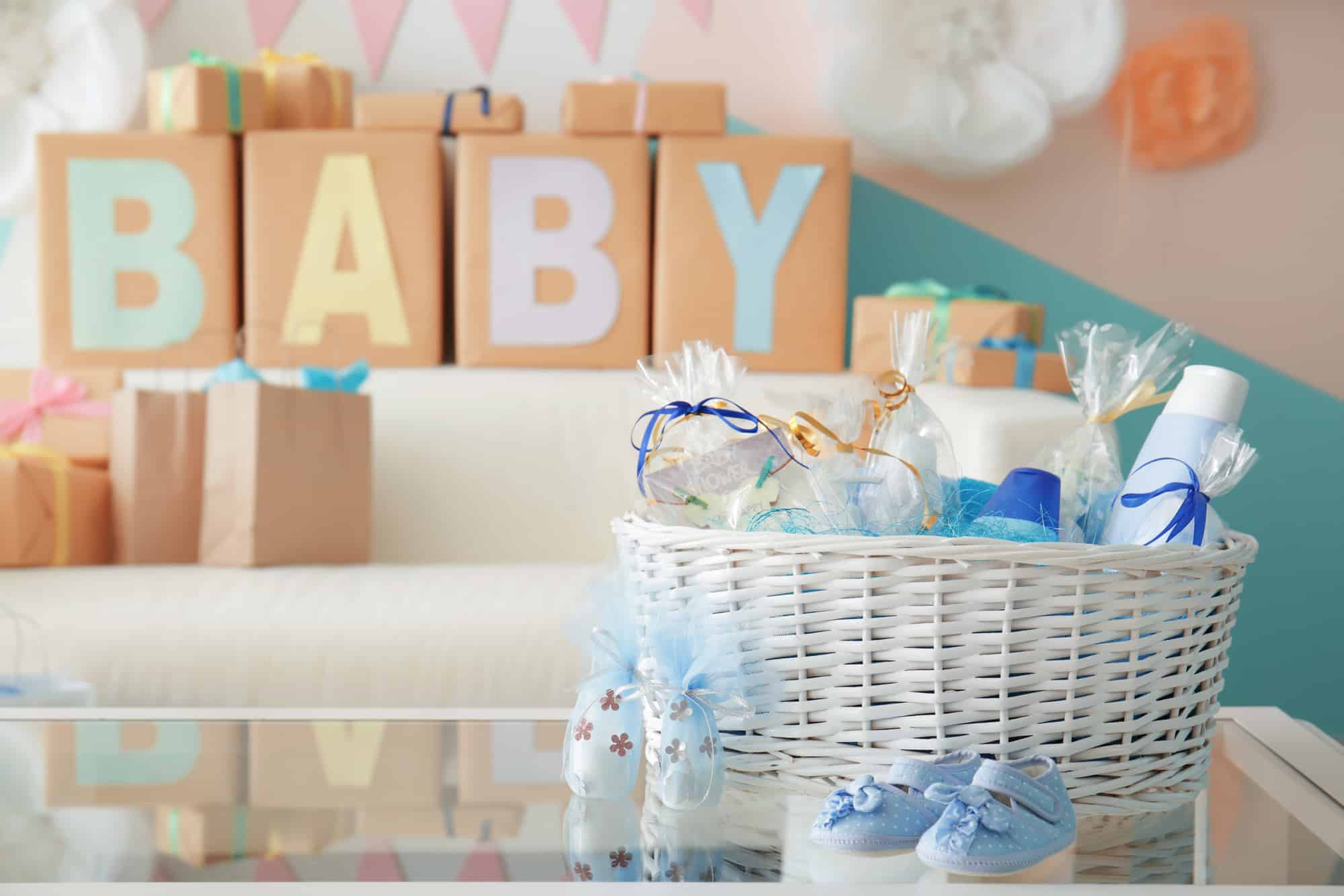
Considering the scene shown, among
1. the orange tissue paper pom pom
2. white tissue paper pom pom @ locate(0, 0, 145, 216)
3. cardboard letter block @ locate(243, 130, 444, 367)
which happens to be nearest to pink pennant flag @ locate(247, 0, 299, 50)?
white tissue paper pom pom @ locate(0, 0, 145, 216)

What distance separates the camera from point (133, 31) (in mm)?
2314

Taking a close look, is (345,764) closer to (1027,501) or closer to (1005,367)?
(1027,501)

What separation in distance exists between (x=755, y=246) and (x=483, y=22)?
0.81 meters

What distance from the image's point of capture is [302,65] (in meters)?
2.25

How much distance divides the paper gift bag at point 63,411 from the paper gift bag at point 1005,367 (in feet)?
4.49

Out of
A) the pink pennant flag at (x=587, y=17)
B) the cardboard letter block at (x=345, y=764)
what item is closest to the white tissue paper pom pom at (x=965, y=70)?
the pink pennant flag at (x=587, y=17)

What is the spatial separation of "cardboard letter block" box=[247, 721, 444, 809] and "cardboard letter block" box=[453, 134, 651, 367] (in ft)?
4.60

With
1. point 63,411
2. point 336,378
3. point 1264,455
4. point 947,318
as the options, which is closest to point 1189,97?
point 1264,455

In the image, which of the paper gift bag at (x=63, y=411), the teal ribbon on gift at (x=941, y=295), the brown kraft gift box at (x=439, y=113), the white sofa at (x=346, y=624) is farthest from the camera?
the brown kraft gift box at (x=439, y=113)

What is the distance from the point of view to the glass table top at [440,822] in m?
0.57

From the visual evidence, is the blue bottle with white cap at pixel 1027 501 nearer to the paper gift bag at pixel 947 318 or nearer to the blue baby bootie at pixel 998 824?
the blue baby bootie at pixel 998 824

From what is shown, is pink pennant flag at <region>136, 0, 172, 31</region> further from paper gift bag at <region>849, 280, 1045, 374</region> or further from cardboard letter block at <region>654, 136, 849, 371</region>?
paper gift bag at <region>849, 280, 1045, 374</region>

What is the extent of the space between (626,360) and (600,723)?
61.7 inches

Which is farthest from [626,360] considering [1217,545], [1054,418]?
[1217,545]
